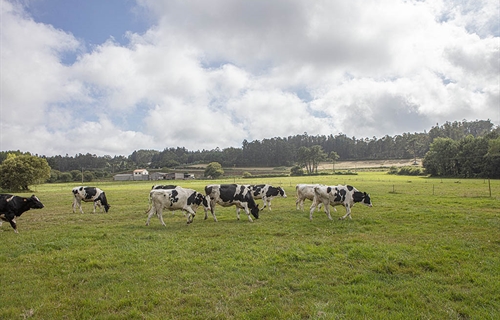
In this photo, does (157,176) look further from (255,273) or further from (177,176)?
(255,273)

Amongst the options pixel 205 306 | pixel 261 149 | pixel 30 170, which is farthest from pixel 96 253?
pixel 261 149

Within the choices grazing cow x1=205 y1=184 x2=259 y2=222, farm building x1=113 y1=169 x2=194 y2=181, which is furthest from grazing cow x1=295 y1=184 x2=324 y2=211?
farm building x1=113 y1=169 x2=194 y2=181

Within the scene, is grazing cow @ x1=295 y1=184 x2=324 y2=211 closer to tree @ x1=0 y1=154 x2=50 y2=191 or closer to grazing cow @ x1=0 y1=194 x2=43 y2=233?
grazing cow @ x1=0 y1=194 x2=43 y2=233

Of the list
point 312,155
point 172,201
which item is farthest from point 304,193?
point 312,155

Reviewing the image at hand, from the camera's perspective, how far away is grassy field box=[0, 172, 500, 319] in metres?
5.78

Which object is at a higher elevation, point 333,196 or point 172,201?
point 172,201

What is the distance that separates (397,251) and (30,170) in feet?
207

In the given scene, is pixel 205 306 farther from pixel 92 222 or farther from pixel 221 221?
pixel 92 222

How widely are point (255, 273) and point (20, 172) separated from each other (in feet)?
203

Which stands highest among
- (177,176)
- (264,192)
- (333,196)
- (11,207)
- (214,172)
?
(11,207)

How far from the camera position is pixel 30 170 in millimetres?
52688

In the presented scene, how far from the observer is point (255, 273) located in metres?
7.58

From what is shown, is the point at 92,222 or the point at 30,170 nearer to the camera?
the point at 92,222

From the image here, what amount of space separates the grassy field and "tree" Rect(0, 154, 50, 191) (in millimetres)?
49456
